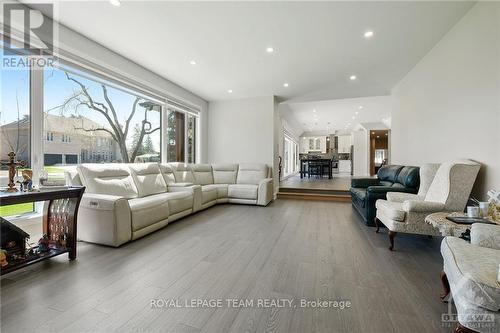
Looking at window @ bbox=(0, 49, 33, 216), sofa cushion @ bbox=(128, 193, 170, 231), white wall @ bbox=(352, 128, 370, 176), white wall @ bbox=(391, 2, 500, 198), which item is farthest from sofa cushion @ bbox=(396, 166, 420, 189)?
white wall @ bbox=(352, 128, 370, 176)

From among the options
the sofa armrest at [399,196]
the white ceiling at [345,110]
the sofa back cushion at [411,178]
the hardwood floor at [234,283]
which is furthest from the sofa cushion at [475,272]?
the white ceiling at [345,110]

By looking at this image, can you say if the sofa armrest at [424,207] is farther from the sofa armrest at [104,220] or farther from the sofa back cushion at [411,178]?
the sofa armrest at [104,220]

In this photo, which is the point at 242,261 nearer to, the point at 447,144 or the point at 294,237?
the point at 294,237

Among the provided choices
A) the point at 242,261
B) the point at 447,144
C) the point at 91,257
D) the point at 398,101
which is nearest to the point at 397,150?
the point at 398,101

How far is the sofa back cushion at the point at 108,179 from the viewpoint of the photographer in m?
2.79

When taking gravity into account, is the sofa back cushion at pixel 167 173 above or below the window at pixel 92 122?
below

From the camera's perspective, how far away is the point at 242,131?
5.98 meters

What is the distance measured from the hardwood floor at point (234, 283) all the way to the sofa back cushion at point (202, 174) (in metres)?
2.32

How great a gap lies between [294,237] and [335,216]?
1.50m

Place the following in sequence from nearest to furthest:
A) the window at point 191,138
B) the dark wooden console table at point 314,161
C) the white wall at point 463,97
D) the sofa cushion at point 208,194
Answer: the white wall at point 463,97, the sofa cushion at point 208,194, the window at point 191,138, the dark wooden console table at point 314,161

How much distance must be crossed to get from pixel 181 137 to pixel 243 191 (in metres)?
2.26

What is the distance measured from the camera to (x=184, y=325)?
1300 millimetres

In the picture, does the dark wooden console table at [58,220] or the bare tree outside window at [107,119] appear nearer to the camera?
the dark wooden console table at [58,220]

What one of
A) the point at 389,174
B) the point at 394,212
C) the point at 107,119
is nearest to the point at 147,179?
the point at 107,119
